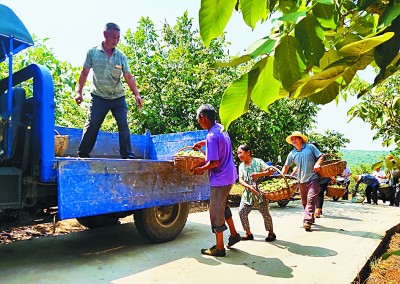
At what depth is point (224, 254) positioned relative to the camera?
424 cm

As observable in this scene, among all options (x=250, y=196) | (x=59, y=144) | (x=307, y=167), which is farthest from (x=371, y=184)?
(x=59, y=144)

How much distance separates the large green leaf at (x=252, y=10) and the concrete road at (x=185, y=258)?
3055mm

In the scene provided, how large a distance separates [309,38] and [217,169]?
3653 mm

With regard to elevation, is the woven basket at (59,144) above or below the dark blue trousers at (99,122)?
below

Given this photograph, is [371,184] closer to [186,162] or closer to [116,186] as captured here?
[186,162]

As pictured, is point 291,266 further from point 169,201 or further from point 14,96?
point 14,96

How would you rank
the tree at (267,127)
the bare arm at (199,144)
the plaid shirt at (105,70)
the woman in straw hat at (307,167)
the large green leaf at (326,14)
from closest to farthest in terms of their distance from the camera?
the large green leaf at (326,14) < the plaid shirt at (105,70) < the bare arm at (199,144) < the woman in straw hat at (307,167) < the tree at (267,127)

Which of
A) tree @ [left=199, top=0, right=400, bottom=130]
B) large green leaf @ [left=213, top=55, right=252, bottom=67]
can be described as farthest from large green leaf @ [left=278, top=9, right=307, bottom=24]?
large green leaf @ [left=213, top=55, right=252, bottom=67]

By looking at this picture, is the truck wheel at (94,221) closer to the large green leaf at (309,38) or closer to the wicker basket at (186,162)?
the wicker basket at (186,162)

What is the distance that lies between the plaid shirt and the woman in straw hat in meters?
3.01

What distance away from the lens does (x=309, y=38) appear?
0.71m

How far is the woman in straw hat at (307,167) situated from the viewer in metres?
6.03

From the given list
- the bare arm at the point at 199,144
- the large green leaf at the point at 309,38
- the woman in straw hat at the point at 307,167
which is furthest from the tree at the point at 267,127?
the large green leaf at the point at 309,38

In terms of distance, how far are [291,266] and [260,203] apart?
133cm
